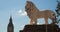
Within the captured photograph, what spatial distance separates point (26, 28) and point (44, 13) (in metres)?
3.20

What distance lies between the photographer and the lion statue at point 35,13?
85.4ft

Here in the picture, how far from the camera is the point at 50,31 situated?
28.1 meters

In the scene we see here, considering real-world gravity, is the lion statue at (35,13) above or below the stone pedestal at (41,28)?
above

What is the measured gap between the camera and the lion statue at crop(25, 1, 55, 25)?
26.0 meters

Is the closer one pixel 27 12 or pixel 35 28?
pixel 27 12

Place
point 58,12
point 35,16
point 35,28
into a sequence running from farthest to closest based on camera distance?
point 58,12 < point 35,28 < point 35,16

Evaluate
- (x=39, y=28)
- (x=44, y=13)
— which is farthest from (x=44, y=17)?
(x=39, y=28)

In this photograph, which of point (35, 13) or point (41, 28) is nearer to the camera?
point (35, 13)

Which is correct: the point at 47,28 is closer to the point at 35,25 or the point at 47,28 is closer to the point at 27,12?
the point at 35,25

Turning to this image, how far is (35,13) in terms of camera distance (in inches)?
1042

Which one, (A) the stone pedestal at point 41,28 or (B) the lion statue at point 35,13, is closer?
(B) the lion statue at point 35,13

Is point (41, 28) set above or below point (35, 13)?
below

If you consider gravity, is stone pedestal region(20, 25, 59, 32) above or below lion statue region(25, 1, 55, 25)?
below

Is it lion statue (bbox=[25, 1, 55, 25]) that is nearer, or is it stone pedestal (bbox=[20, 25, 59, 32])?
lion statue (bbox=[25, 1, 55, 25])
